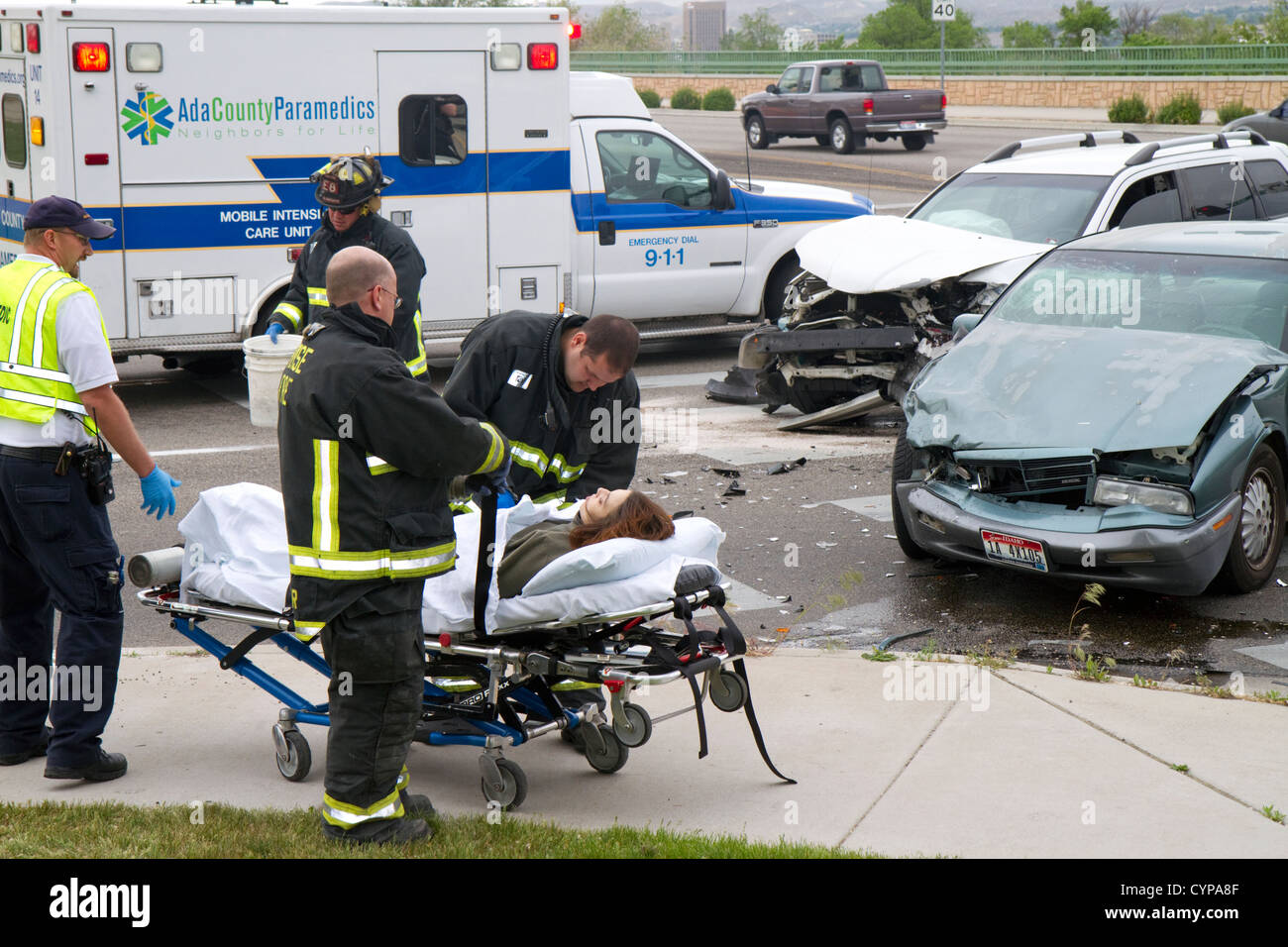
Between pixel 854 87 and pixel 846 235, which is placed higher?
pixel 854 87

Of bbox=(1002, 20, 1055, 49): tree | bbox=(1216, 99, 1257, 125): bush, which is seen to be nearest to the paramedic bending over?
bbox=(1216, 99, 1257, 125): bush

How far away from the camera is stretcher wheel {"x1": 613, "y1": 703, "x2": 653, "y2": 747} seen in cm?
495

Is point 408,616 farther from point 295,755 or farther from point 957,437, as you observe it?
point 957,437

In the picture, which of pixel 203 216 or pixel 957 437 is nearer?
pixel 957 437

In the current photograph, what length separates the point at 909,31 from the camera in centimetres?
7206

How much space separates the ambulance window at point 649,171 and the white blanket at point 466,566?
25.3 feet

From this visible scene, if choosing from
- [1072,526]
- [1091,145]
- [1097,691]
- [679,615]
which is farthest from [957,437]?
[1091,145]

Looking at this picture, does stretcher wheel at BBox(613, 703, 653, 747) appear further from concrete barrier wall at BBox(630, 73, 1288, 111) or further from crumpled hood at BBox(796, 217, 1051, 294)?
concrete barrier wall at BBox(630, 73, 1288, 111)

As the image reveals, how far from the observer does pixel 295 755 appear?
4.91m

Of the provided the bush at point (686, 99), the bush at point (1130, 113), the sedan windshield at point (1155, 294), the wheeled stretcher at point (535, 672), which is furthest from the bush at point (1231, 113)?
the wheeled stretcher at point (535, 672)

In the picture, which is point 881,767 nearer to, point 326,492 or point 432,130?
point 326,492

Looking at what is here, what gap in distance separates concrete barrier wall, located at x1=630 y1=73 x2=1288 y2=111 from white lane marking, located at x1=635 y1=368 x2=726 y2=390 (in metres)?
31.2

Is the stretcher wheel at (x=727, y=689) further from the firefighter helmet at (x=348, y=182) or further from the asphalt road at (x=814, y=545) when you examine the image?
the firefighter helmet at (x=348, y=182)
